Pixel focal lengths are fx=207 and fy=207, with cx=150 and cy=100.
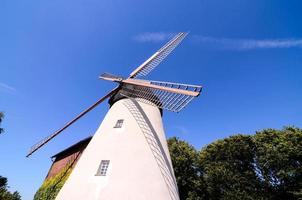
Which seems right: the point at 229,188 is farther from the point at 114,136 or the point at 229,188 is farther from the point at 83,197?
the point at 83,197

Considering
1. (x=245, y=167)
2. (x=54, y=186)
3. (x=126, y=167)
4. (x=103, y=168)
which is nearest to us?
(x=126, y=167)

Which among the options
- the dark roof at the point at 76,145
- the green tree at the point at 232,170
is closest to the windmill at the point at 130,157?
the dark roof at the point at 76,145

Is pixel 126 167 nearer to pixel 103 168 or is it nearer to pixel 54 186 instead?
pixel 103 168

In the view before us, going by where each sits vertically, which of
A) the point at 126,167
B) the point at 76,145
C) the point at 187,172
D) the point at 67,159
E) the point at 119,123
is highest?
the point at 187,172

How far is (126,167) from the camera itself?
8.67 m

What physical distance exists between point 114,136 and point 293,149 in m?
18.4

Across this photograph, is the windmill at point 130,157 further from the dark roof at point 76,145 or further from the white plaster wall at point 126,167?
the dark roof at point 76,145

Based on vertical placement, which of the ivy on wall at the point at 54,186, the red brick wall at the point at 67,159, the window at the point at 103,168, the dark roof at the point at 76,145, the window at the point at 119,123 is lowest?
the window at the point at 103,168

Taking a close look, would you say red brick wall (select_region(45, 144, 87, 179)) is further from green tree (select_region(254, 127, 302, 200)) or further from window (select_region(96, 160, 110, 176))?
green tree (select_region(254, 127, 302, 200))

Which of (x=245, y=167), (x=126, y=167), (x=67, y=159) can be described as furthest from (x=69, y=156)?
(x=245, y=167)

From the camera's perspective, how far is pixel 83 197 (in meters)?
7.95

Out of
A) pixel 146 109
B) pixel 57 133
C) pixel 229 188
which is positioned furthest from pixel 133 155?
pixel 229 188

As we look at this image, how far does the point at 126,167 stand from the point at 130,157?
52cm

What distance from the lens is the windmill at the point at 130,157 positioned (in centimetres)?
816
